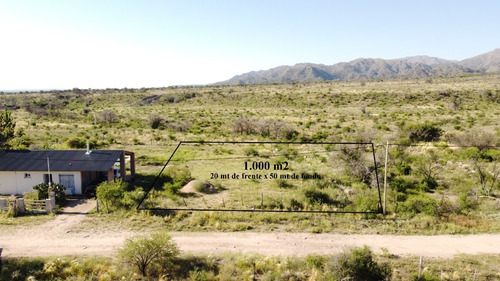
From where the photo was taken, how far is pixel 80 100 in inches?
3548

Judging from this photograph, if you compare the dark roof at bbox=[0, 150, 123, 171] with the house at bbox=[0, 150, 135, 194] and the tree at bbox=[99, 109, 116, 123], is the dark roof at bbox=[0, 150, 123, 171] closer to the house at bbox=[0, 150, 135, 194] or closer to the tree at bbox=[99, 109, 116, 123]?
the house at bbox=[0, 150, 135, 194]

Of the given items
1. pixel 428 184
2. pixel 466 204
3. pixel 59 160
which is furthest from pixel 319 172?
pixel 59 160

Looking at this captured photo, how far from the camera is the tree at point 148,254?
40.1 feet

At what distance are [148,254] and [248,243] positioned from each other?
174 inches

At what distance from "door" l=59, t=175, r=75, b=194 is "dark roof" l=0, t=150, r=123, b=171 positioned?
0.66 meters

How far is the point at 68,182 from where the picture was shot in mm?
21266

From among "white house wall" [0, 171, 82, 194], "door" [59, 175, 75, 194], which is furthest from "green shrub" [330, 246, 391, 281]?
"door" [59, 175, 75, 194]

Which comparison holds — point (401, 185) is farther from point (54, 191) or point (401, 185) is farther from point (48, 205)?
point (54, 191)

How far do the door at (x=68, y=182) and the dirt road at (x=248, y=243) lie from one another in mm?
5571

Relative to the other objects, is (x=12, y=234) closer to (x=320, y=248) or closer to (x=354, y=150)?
(x=320, y=248)

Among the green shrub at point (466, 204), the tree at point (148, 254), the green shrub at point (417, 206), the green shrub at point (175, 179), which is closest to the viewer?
the tree at point (148, 254)

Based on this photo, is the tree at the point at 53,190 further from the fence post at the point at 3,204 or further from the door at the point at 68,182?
the fence post at the point at 3,204

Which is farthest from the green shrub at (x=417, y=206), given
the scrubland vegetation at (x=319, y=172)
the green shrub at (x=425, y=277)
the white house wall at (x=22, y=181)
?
the white house wall at (x=22, y=181)

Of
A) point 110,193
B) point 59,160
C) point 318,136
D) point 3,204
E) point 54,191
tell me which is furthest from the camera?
point 318,136
